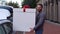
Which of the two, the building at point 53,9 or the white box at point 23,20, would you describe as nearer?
the white box at point 23,20

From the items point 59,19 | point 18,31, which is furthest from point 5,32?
point 59,19

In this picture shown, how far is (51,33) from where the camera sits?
1564 cm

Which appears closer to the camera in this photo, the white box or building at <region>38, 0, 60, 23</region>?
the white box

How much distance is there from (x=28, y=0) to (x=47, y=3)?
100.0 inches

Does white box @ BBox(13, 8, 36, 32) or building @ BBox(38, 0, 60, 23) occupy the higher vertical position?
white box @ BBox(13, 8, 36, 32)

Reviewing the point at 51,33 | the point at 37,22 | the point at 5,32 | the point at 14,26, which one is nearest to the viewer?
the point at 5,32

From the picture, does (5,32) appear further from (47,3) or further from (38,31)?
(47,3)

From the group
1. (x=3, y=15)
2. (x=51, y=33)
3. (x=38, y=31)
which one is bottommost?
(x=51, y=33)

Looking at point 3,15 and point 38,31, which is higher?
point 3,15

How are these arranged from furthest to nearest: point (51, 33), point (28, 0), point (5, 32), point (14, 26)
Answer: point (28, 0) → point (51, 33) → point (14, 26) → point (5, 32)

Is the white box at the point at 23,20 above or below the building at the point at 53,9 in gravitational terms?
above

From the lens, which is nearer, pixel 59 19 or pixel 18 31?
pixel 18 31

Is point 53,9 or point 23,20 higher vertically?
point 23,20

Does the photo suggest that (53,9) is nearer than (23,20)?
No
